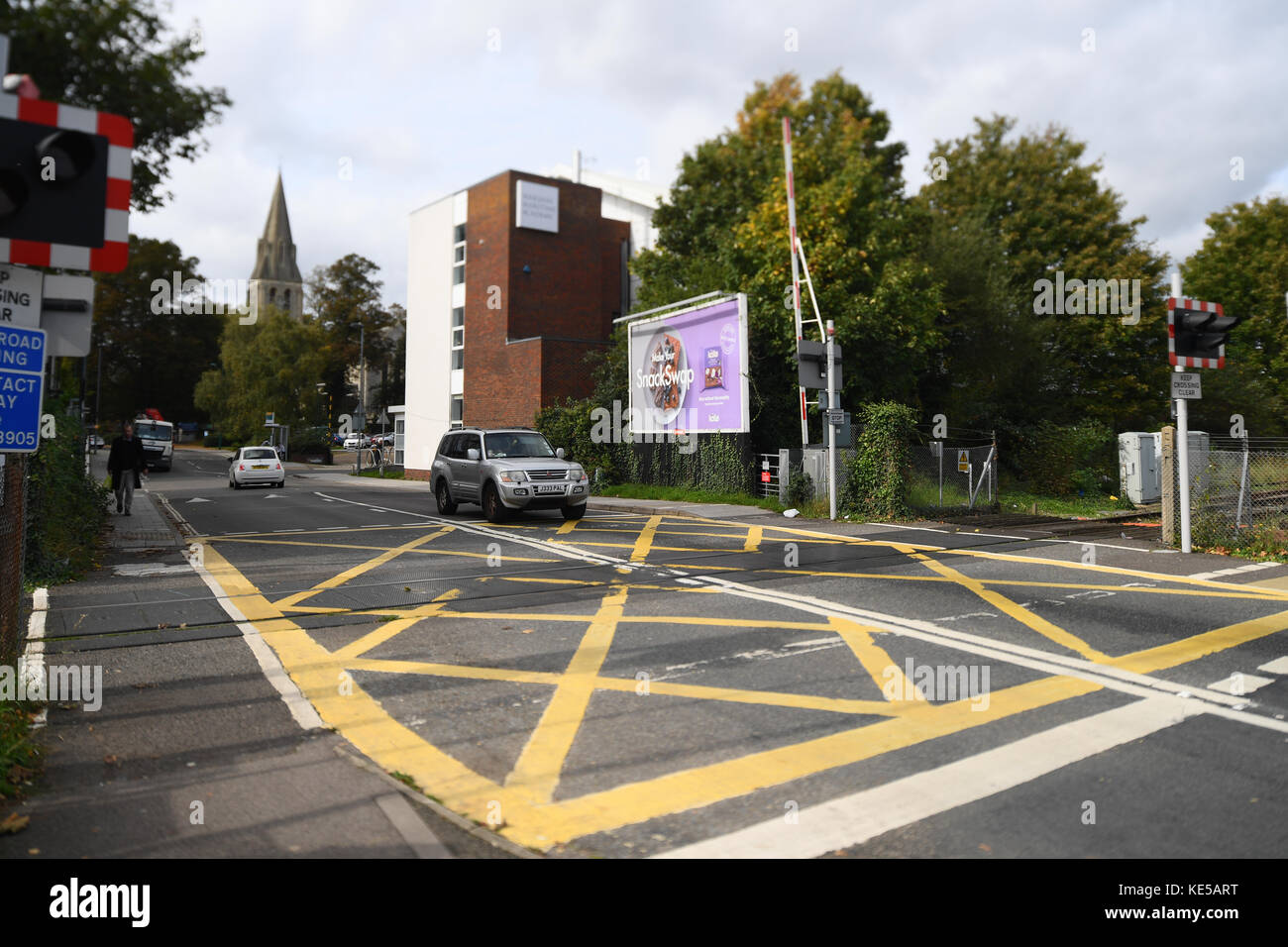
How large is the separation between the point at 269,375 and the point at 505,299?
3319cm

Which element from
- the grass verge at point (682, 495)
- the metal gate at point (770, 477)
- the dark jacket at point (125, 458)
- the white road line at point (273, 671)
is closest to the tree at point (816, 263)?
the metal gate at point (770, 477)

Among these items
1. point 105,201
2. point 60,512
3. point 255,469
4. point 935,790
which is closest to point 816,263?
point 60,512

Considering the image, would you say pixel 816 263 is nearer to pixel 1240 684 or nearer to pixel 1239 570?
pixel 1239 570

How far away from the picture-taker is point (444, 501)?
1872 centimetres

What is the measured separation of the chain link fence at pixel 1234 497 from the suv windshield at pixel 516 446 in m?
10.8

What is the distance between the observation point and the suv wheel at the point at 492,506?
1617 cm

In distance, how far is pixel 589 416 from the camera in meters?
28.2

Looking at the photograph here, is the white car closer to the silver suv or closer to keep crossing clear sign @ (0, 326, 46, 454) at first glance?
the silver suv

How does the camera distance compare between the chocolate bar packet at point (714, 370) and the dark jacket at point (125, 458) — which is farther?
the chocolate bar packet at point (714, 370)
